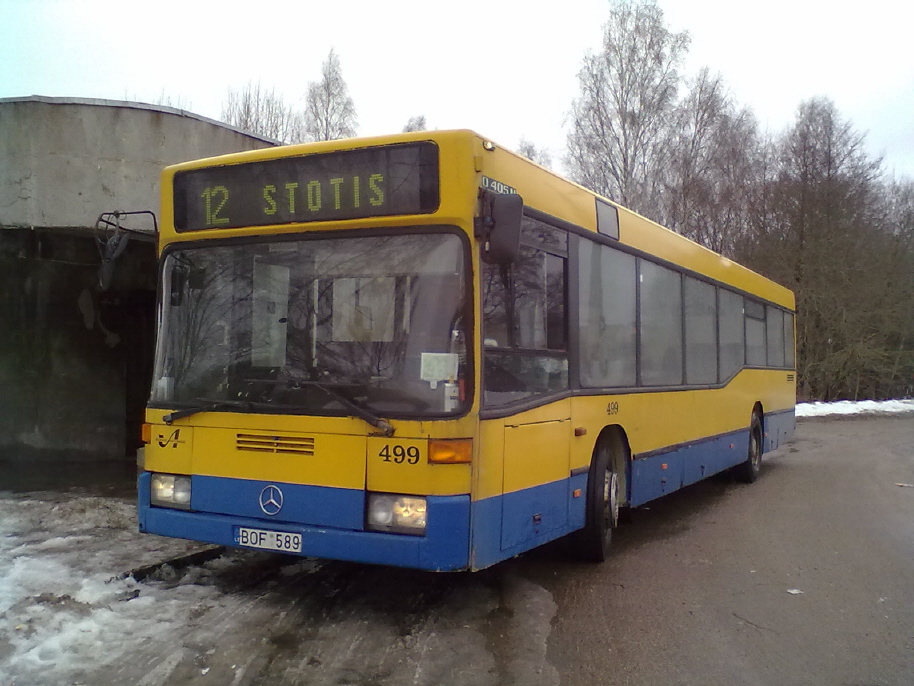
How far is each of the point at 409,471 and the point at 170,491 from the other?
1.83m

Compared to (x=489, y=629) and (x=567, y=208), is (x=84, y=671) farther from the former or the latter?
(x=567, y=208)

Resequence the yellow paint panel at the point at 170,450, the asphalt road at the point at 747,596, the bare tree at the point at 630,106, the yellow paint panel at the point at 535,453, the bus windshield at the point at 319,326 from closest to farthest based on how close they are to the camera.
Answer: the asphalt road at the point at 747,596 → the bus windshield at the point at 319,326 → the yellow paint panel at the point at 535,453 → the yellow paint panel at the point at 170,450 → the bare tree at the point at 630,106

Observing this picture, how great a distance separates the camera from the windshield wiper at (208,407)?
5090mm

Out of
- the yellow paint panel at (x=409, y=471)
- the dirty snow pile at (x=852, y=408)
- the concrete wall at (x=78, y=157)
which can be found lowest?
the dirty snow pile at (x=852, y=408)

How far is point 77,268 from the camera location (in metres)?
11.6

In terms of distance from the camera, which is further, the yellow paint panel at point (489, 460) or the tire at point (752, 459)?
the tire at point (752, 459)

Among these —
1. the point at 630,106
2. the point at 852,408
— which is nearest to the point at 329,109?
the point at 630,106

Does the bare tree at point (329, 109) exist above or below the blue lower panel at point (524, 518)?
above

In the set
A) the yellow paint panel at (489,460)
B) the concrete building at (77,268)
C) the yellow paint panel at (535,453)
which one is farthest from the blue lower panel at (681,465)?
the concrete building at (77,268)

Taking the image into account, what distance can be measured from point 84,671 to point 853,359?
31176 mm

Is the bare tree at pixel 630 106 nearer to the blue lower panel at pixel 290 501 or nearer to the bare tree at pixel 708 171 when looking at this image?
the bare tree at pixel 708 171

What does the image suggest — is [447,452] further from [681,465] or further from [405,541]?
[681,465]

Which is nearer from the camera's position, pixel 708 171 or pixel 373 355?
pixel 373 355

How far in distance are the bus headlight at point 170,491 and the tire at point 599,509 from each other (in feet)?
10.0
